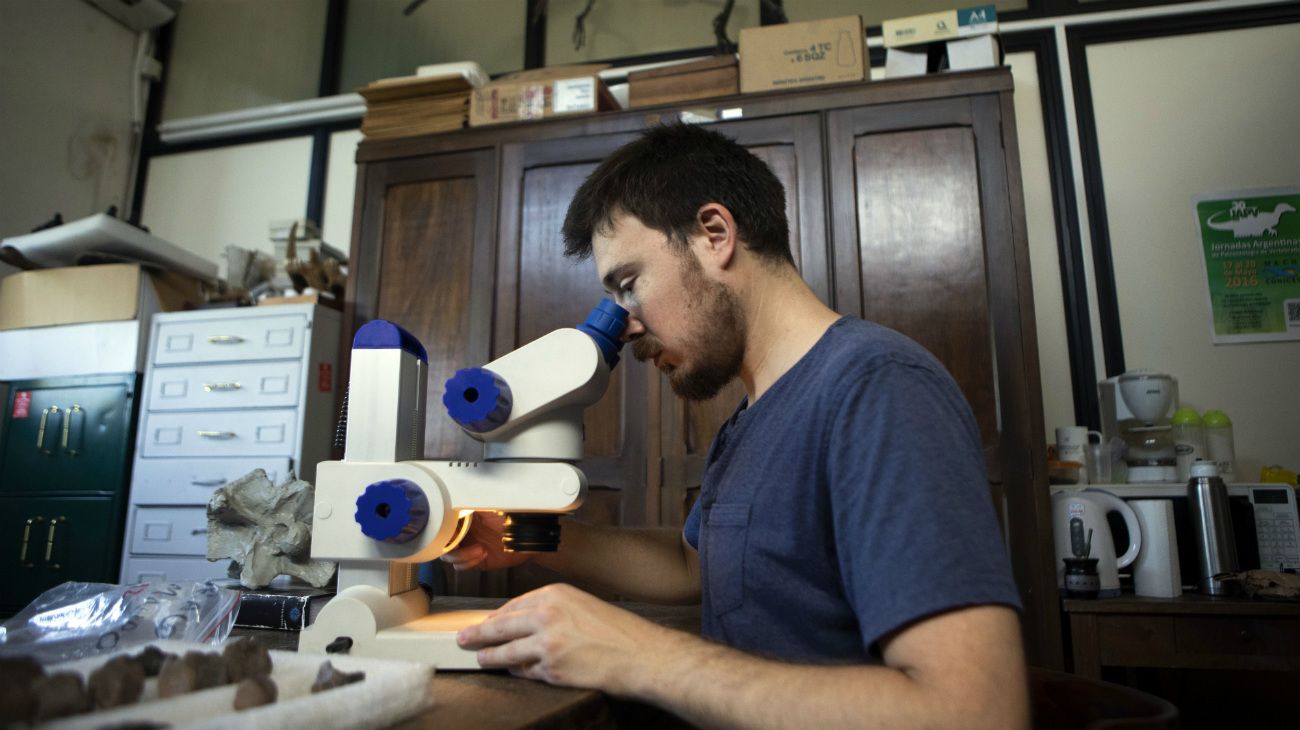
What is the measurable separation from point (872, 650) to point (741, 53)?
6.38 ft

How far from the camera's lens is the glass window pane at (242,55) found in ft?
11.1

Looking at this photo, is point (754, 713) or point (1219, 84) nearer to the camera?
point (754, 713)

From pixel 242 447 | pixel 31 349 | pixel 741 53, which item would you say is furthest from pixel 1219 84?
pixel 31 349

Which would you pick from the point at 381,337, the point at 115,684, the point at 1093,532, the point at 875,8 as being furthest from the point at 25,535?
the point at 875,8

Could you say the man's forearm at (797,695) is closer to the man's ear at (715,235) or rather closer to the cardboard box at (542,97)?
the man's ear at (715,235)

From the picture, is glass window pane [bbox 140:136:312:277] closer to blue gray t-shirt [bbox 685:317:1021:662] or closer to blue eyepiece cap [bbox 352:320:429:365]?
blue eyepiece cap [bbox 352:320:429:365]

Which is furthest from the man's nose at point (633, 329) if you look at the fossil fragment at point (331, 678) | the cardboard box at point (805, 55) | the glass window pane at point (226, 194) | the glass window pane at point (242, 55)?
the glass window pane at point (242, 55)

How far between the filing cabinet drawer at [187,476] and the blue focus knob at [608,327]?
1.72 metres

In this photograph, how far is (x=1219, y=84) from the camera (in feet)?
8.10

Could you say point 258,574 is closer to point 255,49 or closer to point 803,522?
point 803,522

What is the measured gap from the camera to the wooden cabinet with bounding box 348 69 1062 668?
190cm

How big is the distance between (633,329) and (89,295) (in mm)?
2420

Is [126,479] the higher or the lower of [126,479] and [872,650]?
the higher

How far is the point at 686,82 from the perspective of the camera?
225cm
